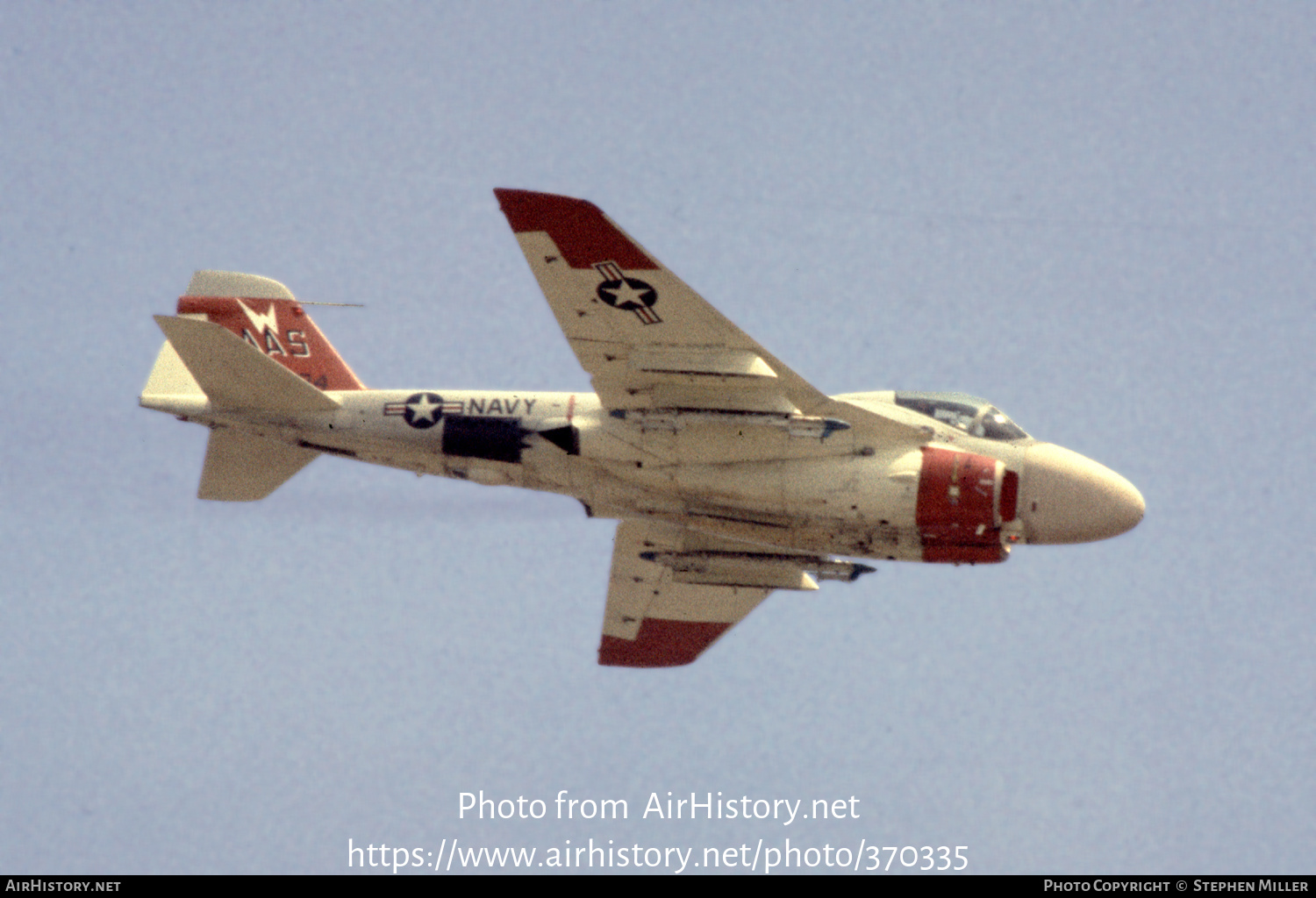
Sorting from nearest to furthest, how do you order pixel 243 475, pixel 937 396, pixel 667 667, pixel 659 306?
pixel 659 306 → pixel 937 396 → pixel 243 475 → pixel 667 667

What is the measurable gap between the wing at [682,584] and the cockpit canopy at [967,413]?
351cm

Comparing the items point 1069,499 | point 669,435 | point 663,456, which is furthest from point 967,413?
point 663,456

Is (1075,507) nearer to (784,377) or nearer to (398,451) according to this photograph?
(784,377)

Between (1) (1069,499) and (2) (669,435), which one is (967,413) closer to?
(1) (1069,499)

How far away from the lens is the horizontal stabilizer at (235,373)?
29.0m

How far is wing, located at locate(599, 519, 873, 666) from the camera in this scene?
31656 mm

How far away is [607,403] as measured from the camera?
28672 millimetres

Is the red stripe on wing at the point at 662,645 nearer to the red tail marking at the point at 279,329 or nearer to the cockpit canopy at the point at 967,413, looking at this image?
the cockpit canopy at the point at 967,413

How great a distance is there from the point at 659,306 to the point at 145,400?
9.96 metres

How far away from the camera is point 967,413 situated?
29.1 meters

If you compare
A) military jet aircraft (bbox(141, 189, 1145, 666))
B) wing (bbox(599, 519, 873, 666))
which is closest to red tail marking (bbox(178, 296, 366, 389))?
military jet aircraft (bbox(141, 189, 1145, 666))

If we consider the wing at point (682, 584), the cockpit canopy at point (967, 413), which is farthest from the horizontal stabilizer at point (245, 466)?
the cockpit canopy at point (967, 413)

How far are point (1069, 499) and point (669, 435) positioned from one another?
6.89 meters
